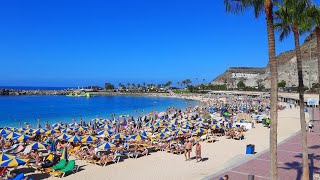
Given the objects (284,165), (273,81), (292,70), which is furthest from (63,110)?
(292,70)

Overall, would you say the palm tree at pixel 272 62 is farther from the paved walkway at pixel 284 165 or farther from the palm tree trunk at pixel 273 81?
the paved walkway at pixel 284 165

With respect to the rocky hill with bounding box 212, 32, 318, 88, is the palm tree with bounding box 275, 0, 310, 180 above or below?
below

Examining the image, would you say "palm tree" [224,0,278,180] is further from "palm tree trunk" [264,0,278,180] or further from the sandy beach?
the sandy beach

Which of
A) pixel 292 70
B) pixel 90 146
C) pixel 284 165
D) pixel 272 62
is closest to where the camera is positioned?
pixel 272 62

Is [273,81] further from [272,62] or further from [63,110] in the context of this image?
[63,110]

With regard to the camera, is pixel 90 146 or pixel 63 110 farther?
pixel 63 110

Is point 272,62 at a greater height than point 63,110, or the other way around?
point 272,62

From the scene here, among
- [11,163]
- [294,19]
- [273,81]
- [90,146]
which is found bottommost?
[90,146]

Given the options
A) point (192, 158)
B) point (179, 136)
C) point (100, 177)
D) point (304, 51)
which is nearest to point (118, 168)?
point (100, 177)

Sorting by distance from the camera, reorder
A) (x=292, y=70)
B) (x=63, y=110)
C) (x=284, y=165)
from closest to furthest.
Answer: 1. (x=284, y=165)
2. (x=63, y=110)
3. (x=292, y=70)

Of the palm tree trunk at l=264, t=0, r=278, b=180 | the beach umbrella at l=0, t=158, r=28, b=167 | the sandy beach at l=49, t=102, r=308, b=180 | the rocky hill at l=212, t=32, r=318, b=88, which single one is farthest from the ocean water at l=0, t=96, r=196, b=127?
the palm tree trunk at l=264, t=0, r=278, b=180

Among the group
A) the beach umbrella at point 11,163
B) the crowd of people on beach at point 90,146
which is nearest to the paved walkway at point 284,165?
the crowd of people on beach at point 90,146

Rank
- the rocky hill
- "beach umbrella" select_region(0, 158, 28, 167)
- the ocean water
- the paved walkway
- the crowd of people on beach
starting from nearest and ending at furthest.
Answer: the paved walkway → "beach umbrella" select_region(0, 158, 28, 167) → the crowd of people on beach → the ocean water → the rocky hill

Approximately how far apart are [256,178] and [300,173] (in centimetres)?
212
